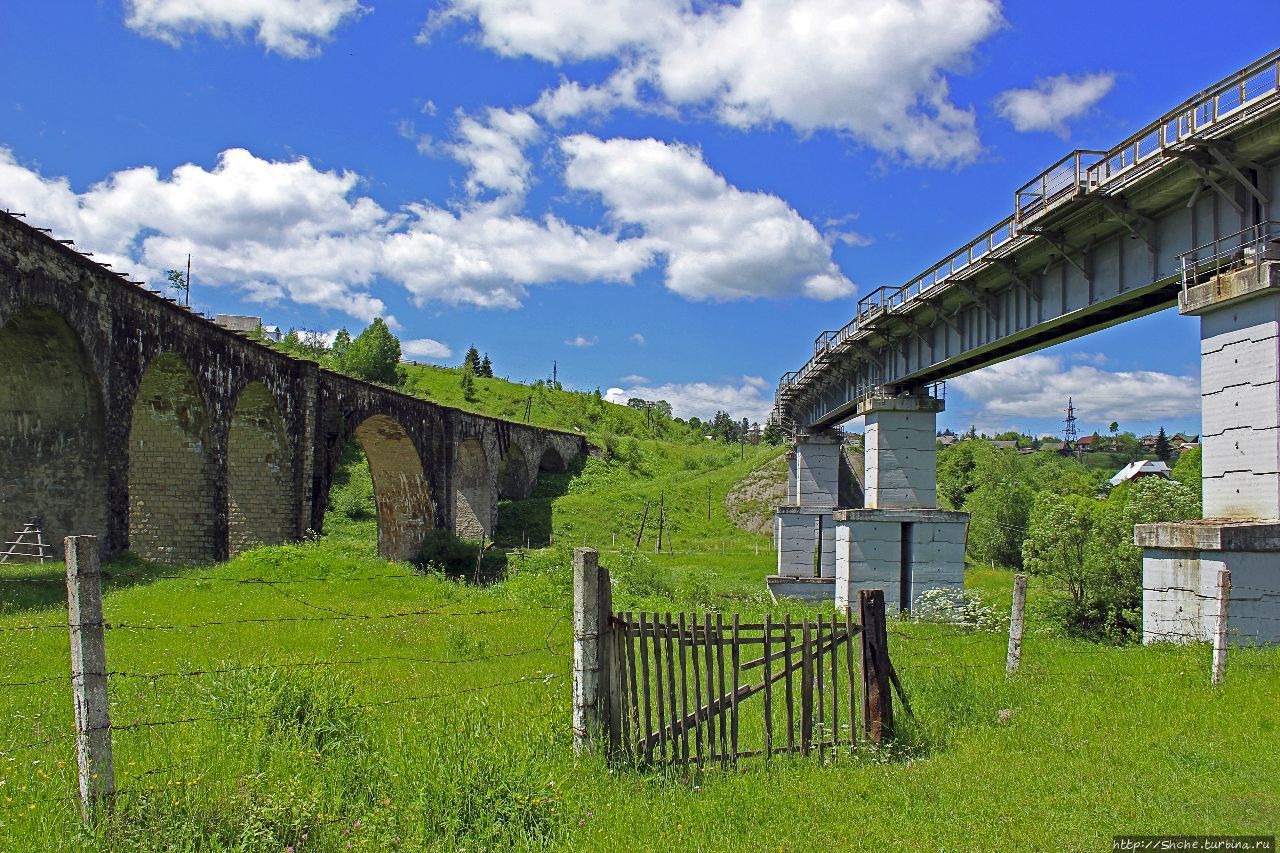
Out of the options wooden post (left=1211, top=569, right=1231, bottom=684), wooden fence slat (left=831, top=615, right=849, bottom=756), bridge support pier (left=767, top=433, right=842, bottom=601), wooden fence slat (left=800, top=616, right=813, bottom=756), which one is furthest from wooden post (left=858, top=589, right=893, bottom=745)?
bridge support pier (left=767, top=433, right=842, bottom=601)

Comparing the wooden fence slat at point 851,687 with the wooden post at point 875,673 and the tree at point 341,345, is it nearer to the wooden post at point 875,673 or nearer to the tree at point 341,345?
the wooden post at point 875,673

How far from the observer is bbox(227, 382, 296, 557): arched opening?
27.2 meters

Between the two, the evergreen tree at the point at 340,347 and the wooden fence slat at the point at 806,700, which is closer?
the wooden fence slat at the point at 806,700

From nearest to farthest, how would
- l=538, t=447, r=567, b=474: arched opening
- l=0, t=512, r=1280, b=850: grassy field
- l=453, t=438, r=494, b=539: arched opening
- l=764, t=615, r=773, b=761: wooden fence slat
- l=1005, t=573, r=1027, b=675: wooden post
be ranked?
l=0, t=512, r=1280, b=850: grassy field < l=764, t=615, r=773, b=761: wooden fence slat < l=1005, t=573, r=1027, b=675: wooden post < l=453, t=438, r=494, b=539: arched opening < l=538, t=447, r=567, b=474: arched opening

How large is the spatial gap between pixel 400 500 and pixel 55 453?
66.5 ft

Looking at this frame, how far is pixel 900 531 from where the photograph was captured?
2214cm

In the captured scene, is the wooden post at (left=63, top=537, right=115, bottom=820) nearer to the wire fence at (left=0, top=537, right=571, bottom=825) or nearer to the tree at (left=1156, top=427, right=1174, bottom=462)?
the wire fence at (left=0, top=537, right=571, bottom=825)

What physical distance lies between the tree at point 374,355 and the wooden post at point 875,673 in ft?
250

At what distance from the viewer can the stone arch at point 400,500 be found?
123ft

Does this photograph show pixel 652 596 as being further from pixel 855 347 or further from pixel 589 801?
pixel 589 801

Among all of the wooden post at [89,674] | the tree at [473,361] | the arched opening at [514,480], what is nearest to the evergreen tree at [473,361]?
the tree at [473,361]

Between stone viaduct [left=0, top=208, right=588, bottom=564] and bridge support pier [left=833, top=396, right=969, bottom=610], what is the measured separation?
54.8 feet

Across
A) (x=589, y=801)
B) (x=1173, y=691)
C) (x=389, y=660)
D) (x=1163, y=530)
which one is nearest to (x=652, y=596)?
(x=389, y=660)

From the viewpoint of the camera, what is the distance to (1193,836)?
561 centimetres
